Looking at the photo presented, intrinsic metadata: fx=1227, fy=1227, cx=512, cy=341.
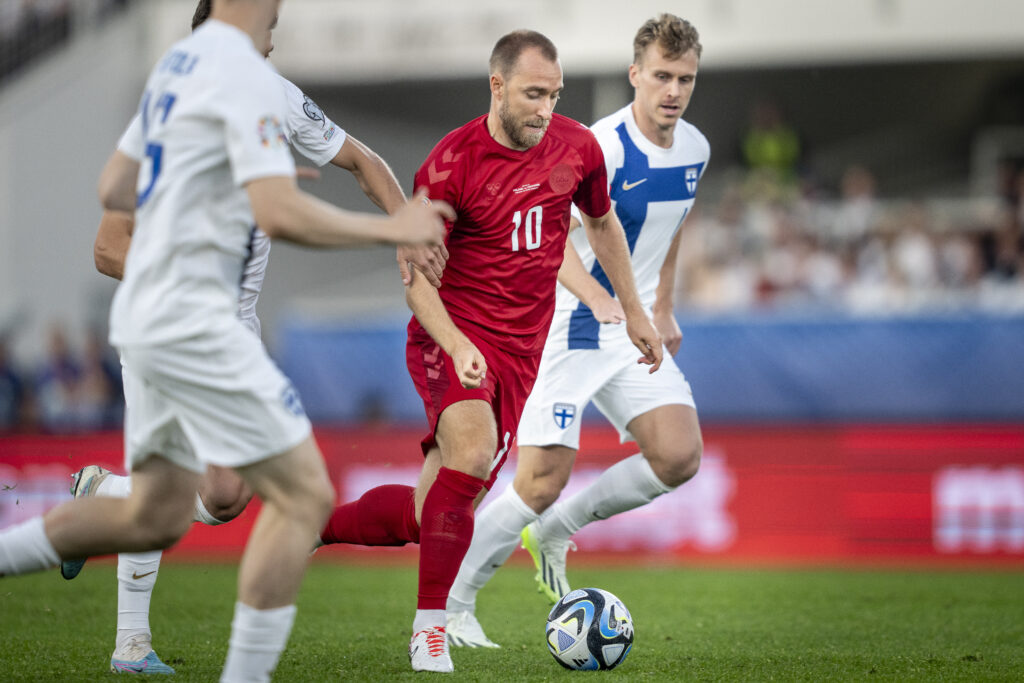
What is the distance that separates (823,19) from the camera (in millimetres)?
16984

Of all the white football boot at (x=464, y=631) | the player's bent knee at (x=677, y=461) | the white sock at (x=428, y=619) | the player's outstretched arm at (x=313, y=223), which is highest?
the player's outstretched arm at (x=313, y=223)

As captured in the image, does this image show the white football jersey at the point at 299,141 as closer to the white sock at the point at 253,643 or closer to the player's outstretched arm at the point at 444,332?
the player's outstretched arm at the point at 444,332

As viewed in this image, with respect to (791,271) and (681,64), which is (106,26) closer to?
(791,271)

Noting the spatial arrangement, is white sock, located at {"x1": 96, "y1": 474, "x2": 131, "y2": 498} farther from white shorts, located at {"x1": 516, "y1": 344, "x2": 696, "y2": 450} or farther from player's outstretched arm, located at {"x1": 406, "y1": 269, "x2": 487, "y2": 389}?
white shorts, located at {"x1": 516, "y1": 344, "x2": 696, "y2": 450}

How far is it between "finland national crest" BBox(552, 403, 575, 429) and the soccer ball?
1.12 meters

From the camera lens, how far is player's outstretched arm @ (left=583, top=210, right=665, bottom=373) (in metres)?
5.67

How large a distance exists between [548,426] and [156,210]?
111 inches

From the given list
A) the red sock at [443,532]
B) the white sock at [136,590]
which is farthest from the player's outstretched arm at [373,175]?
the white sock at [136,590]

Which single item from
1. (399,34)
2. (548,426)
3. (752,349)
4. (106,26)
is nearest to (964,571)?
(752,349)

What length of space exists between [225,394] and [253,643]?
74 cm

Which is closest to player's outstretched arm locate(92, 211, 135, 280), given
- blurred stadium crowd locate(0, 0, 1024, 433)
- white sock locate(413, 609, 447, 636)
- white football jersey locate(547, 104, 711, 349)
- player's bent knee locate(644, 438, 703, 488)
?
white sock locate(413, 609, 447, 636)

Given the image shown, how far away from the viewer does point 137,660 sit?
494cm

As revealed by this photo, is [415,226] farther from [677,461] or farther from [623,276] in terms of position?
[677,461]

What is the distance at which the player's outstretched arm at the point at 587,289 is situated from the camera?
222 inches
